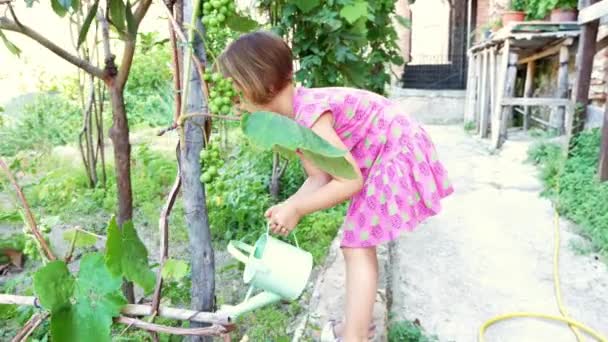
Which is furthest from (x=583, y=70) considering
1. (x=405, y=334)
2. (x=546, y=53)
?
(x=405, y=334)

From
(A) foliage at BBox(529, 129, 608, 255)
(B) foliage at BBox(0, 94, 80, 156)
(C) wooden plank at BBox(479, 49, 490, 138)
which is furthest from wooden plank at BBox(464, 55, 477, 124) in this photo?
(B) foliage at BBox(0, 94, 80, 156)

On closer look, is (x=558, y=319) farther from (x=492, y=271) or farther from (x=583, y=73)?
(x=583, y=73)

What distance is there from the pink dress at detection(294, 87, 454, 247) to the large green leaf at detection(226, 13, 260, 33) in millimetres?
476

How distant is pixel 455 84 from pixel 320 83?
28.1ft

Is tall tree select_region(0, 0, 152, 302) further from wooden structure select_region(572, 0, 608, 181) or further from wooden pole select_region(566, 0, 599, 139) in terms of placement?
wooden pole select_region(566, 0, 599, 139)

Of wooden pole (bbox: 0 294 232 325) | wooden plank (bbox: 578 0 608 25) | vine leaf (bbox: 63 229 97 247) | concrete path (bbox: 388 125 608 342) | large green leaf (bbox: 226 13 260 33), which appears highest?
wooden plank (bbox: 578 0 608 25)

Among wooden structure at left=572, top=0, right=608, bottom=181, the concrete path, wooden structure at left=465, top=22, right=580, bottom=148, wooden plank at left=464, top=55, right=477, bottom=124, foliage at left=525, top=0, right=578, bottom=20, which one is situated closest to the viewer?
the concrete path

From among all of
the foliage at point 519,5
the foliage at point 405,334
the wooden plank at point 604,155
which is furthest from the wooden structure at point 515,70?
the foliage at point 405,334

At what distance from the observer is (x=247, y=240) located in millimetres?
2918

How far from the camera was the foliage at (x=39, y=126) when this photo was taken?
4.75 m

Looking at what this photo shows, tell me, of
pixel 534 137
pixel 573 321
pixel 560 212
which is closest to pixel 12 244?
pixel 573 321

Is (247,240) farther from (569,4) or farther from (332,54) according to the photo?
(569,4)

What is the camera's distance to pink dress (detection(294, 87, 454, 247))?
1.60m

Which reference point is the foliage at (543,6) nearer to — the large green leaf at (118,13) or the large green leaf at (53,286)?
the large green leaf at (118,13)
